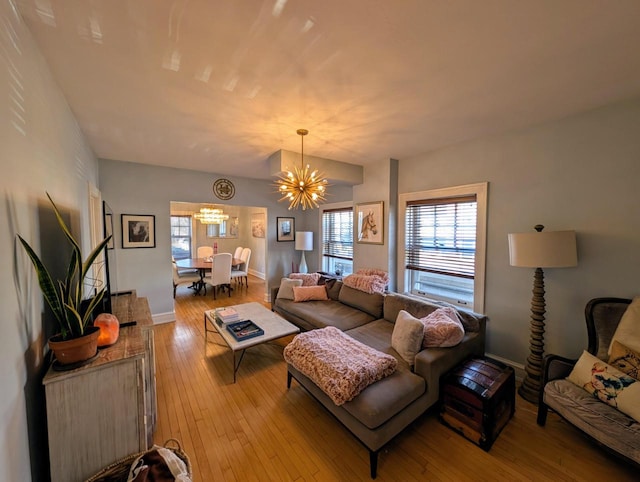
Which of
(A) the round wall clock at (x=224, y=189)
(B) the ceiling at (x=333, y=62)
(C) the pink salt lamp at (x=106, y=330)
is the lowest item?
(C) the pink salt lamp at (x=106, y=330)

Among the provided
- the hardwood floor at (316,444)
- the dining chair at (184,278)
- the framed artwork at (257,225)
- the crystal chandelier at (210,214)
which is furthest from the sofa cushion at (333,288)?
the framed artwork at (257,225)

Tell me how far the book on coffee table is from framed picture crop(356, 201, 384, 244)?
82.8 inches

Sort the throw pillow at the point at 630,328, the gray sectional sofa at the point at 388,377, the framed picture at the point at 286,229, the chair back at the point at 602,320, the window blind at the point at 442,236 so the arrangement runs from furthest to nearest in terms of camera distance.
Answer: the framed picture at the point at 286,229, the window blind at the point at 442,236, the chair back at the point at 602,320, the throw pillow at the point at 630,328, the gray sectional sofa at the point at 388,377

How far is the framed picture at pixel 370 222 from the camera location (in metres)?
3.78

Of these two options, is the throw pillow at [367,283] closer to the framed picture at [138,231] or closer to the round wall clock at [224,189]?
the round wall clock at [224,189]

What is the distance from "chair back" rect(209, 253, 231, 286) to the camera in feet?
17.3

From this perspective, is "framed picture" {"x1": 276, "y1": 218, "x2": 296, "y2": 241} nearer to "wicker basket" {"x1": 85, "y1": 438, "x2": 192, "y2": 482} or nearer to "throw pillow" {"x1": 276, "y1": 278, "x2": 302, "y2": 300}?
"throw pillow" {"x1": 276, "y1": 278, "x2": 302, "y2": 300}

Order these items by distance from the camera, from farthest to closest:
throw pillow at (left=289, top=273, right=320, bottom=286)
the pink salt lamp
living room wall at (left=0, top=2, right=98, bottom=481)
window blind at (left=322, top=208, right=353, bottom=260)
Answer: window blind at (left=322, top=208, right=353, bottom=260) < throw pillow at (left=289, top=273, right=320, bottom=286) < the pink salt lamp < living room wall at (left=0, top=2, right=98, bottom=481)

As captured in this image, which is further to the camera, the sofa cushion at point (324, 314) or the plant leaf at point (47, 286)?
the sofa cushion at point (324, 314)

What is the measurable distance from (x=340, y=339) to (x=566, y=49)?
2550mm

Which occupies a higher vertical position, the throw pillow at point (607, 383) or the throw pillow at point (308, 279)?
the throw pillow at point (308, 279)

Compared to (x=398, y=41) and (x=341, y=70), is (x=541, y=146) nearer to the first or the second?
(x=398, y=41)

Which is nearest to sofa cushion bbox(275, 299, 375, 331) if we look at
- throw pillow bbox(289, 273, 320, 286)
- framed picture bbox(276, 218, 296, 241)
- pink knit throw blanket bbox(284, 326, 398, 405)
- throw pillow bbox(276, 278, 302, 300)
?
throw pillow bbox(276, 278, 302, 300)

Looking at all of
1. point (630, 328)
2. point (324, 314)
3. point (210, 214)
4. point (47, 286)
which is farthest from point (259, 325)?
point (210, 214)
